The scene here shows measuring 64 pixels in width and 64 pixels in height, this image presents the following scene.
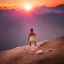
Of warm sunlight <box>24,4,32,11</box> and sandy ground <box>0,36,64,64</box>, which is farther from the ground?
warm sunlight <box>24,4,32,11</box>

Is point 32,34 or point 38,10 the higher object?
point 38,10

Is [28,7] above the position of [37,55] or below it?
above

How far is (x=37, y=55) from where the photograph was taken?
200 centimetres

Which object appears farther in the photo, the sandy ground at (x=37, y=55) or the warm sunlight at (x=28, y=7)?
the warm sunlight at (x=28, y=7)

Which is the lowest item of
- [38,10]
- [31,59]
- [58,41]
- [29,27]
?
[31,59]

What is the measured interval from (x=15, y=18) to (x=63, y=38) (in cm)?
56

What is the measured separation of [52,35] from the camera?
81.5 inches

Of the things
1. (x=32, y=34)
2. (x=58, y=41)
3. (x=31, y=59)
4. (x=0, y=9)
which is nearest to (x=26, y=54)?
(x=31, y=59)

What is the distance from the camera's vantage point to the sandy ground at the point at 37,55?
76.2 inches

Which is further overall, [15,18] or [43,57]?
[15,18]

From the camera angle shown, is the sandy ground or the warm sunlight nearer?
the sandy ground

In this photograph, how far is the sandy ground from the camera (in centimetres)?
194

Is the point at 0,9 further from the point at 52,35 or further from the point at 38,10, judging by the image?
the point at 52,35

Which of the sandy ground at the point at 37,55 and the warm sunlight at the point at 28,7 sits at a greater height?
the warm sunlight at the point at 28,7
